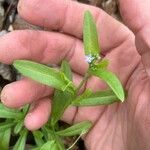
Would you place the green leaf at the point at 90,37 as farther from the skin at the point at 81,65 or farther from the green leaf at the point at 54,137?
the green leaf at the point at 54,137

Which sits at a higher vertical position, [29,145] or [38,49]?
[38,49]

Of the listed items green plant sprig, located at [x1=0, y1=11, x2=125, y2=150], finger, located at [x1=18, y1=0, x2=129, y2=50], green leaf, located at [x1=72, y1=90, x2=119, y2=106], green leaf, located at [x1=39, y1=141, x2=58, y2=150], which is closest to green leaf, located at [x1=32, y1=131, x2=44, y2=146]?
green plant sprig, located at [x1=0, y1=11, x2=125, y2=150]

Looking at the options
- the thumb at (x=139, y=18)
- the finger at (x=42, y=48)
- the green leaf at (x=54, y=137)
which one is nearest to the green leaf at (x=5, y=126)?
the green leaf at (x=54, y=137)

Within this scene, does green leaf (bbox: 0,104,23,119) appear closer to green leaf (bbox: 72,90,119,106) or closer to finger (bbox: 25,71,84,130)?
finger (bbox: 25,71,84,130)

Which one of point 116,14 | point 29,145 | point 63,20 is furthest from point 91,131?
point 116,14

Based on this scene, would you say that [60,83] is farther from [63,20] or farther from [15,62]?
[63,20]

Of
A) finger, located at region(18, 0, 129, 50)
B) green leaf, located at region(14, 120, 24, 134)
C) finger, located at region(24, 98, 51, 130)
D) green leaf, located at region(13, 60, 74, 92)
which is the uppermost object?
finger, located at region(18, 0, 129, 50)

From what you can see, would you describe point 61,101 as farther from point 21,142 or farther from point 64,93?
point 21,142
